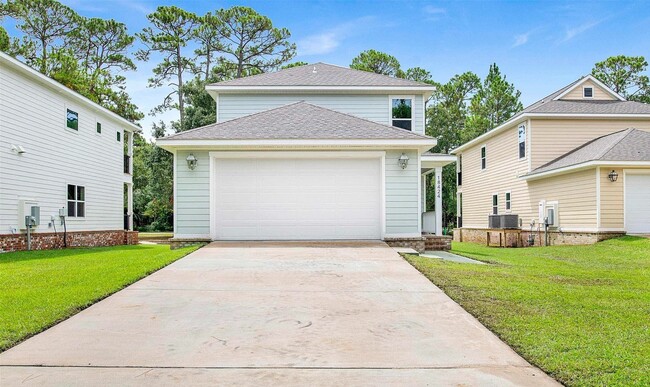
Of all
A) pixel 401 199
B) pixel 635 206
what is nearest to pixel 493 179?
pixel 635 206

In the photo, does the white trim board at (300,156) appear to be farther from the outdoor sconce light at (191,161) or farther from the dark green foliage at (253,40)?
the dark green foliage at (253,40)

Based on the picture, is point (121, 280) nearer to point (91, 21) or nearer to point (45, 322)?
point (45, 322)

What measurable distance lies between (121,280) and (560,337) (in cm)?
567

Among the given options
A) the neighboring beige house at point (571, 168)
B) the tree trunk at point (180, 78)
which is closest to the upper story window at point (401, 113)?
the neighboring beige house at point (571, 168)

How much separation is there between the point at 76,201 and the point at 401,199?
1155 centimetres

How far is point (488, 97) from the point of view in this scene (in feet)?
116

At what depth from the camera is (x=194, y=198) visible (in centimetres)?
1214

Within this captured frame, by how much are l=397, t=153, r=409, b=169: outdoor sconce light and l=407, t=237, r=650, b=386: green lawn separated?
327cm

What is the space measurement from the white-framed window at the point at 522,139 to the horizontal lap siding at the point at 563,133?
67 cm

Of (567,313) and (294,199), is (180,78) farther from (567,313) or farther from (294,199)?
(567,313)

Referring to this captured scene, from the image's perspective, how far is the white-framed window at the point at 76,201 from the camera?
16.8 m

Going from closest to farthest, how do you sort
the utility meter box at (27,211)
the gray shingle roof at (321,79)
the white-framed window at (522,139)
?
the utility meter box at (27,211)
the gray shingle roof at (321,79)
the white-framed window at (522,139)

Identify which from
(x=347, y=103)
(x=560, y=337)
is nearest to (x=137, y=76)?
(x=347, y=103)

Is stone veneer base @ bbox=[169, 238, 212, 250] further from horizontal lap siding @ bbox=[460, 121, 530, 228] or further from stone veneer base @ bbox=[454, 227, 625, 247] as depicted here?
horizontal lap siding @ bbox=[460, 121, 530, 228]
